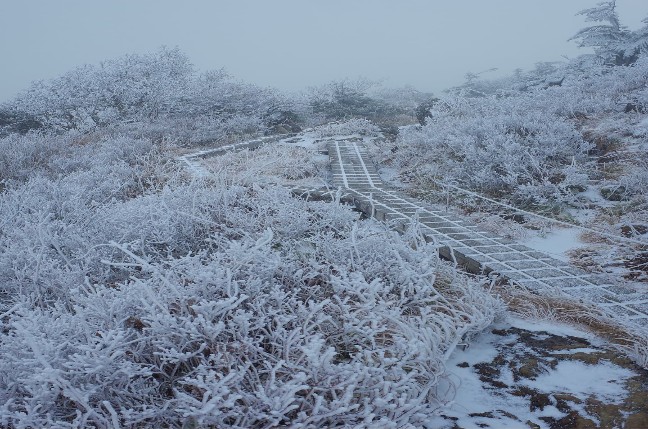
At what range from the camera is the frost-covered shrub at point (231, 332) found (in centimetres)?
167

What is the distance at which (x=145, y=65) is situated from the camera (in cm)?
1447

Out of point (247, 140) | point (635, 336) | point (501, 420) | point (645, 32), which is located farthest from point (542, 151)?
point (645, 32)

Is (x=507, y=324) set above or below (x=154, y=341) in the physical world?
below

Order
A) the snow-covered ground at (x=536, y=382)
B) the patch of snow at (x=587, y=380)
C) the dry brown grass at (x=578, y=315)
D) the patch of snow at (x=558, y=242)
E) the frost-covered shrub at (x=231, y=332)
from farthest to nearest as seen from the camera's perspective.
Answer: the patch of snow at (x=558, y=242) → the dry brown grass at (x=578, y=315) → the patch of snow at (x=587, y=380) → the snow-covered ground at (x=536, y=382) → the frost-covered shrub at (x=231, y=332)

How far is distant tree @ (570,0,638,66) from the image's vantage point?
13.6 metres

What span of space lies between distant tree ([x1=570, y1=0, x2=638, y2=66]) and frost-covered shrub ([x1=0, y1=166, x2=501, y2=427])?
47.6 feet

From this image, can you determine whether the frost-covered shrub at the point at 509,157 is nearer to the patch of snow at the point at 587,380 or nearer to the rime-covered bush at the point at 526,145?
the rime-covered bush at the point at 526,145

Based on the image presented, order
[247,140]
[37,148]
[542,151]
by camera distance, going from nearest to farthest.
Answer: [542,151] → [37,148] → [247,140]

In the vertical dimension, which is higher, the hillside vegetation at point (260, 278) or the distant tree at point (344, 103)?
the distant tree at point (344, 103)

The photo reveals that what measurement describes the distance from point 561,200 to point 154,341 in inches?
186

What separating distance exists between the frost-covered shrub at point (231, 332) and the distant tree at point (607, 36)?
47.6ft

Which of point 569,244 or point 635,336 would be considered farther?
point 569,244

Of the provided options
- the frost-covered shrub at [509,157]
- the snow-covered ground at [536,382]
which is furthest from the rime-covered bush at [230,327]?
the frost-covered shrub at [509,157]

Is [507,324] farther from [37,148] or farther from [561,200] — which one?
[37,148]
